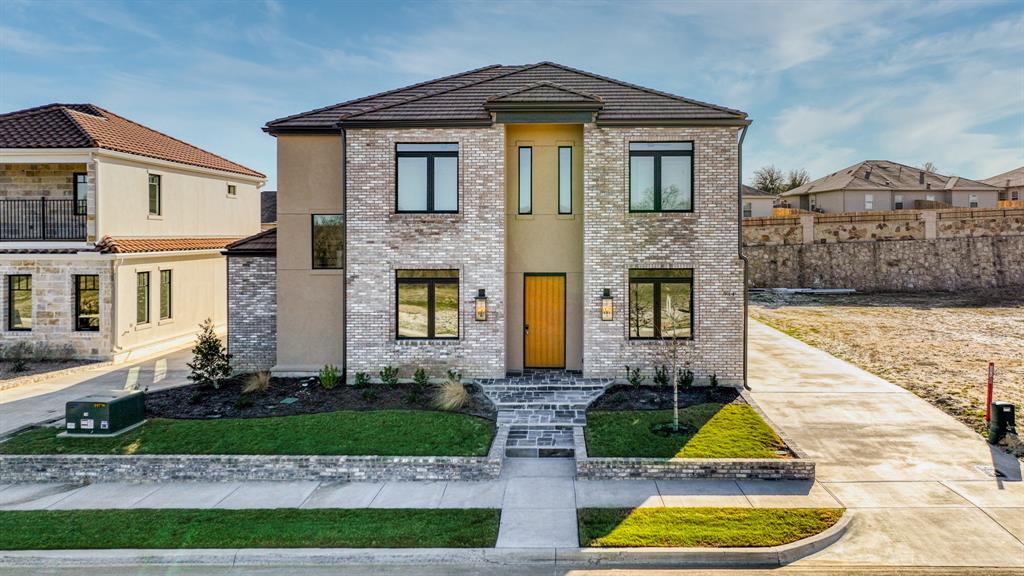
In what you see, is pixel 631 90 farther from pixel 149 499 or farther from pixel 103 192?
pixel 103 192

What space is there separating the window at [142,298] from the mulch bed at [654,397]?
15134 mm

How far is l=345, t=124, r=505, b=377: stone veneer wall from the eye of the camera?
13.4m

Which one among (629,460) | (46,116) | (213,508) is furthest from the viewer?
(46,116)

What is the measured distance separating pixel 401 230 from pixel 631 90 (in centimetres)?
660

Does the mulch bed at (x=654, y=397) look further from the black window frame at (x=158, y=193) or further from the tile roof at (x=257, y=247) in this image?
the black window frame at (x=158, y=193)

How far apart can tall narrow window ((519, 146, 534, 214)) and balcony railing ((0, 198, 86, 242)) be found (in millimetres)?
14833

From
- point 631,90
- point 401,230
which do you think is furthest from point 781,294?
point 401,230

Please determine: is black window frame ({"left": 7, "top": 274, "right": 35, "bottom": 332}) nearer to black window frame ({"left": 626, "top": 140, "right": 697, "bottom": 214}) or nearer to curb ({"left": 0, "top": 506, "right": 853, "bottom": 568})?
curb ({"left": 0, "top": 506, "right": 853, "bottom": 568})

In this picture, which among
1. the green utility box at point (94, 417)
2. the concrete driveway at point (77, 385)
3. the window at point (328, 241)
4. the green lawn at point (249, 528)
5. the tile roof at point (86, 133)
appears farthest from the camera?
→ the tile roof at point (86, 133)

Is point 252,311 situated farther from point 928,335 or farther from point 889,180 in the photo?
point 889,180

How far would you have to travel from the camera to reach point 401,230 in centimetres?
1355

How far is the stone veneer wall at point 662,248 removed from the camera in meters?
13.2

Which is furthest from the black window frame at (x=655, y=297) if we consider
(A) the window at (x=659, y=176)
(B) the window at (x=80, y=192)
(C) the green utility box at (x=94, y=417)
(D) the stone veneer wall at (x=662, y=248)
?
(B) the window at (x=80, y=192)

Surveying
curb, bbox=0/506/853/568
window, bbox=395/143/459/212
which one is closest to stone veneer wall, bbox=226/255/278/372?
window, bbox=395/143/459/212
